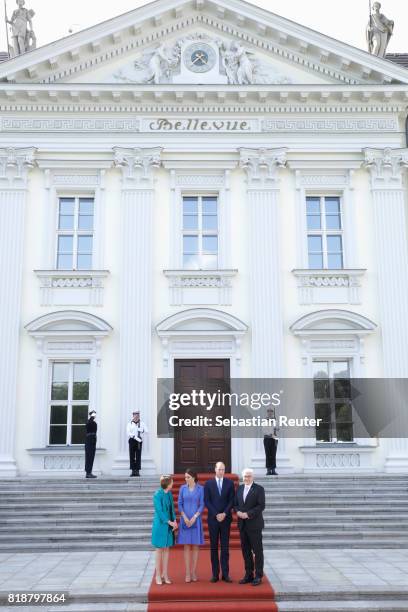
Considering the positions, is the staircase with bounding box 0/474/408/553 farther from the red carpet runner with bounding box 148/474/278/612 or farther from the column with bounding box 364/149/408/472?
the red carpet runner with bounding box 148/474/278/612

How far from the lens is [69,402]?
602 inches

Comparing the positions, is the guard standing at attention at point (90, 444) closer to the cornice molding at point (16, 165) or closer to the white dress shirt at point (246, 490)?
the white dress shirt at point (246, 490)

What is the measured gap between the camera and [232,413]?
15.3 m

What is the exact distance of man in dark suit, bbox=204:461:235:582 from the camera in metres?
8.56

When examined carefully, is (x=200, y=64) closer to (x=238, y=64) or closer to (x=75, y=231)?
(x=238, y=64)

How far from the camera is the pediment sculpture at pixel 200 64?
16.7m

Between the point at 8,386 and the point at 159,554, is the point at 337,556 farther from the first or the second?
the point at 8,386

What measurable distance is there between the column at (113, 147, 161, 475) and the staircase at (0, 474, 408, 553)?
5.58ft

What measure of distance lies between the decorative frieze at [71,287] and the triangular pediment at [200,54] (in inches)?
212

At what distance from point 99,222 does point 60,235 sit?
1138 mm

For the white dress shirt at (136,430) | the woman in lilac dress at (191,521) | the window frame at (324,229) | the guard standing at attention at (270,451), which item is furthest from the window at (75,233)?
the woman in lilac dress at (191,521)

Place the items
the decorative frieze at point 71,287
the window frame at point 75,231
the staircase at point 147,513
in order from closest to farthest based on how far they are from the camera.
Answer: the staircase at point 147,513
the decorative frieze at point 71,287
the window frame at point 75,231

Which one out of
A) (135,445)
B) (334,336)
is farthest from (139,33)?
(135,445)

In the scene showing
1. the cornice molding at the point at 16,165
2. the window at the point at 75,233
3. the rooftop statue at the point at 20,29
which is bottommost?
the window at the point at 75,233
